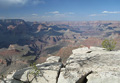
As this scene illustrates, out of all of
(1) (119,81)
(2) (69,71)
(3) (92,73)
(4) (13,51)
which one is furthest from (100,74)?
(4) (13,51)

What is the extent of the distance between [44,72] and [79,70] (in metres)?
3.62

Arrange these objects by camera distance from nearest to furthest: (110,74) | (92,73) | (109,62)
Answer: (110,74) → (92,73) → (109,62)

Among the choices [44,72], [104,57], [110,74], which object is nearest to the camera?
[110,74]

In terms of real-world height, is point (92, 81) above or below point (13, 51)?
above

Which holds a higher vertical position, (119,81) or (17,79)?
(119,81)

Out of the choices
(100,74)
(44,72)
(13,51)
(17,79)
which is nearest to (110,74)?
(100,74)

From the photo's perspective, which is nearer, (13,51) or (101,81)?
(101,81)

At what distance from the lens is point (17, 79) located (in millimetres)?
12000

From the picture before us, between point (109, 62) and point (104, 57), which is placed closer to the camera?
point (109, 62)

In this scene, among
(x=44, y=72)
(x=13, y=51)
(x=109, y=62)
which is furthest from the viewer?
(x=13, y=51)

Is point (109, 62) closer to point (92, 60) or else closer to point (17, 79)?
point (92, 60)

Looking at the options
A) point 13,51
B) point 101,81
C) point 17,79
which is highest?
point 101,81

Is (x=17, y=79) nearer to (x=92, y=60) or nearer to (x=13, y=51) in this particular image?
(x=92, y=60)

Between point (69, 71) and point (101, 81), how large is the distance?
300cm
